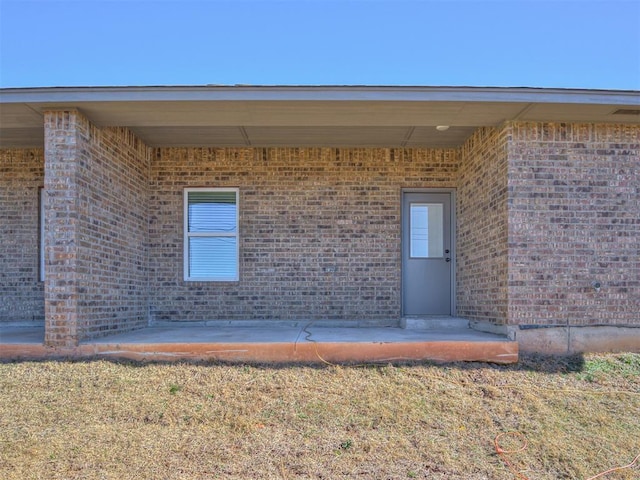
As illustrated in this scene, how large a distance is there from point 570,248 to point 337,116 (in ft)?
11.0

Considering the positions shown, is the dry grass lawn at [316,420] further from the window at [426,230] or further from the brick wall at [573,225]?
the window at [426,230]

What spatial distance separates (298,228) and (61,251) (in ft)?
11.5

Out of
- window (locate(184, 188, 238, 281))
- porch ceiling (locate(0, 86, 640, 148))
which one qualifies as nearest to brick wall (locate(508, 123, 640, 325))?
porch ceiling (locate(0, 86, 640, 148))

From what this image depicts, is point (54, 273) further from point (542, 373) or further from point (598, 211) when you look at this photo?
point (598, 211)

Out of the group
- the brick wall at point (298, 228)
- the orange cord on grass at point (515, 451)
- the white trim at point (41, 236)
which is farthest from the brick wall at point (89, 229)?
the orange cord on grass at point (515, 451)

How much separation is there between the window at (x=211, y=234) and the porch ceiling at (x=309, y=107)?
1.30 metres

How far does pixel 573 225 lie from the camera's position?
6.54m

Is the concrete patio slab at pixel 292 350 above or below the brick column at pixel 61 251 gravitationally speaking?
below

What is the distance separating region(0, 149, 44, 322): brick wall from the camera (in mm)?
8383

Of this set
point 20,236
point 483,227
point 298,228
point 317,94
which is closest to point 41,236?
point 20,236

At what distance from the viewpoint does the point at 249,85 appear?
5.92m

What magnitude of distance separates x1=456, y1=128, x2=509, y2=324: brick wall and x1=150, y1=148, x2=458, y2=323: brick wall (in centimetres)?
69

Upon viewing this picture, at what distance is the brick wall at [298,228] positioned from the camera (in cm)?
826

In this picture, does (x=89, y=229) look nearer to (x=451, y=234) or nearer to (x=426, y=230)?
(x=426, y=230)
